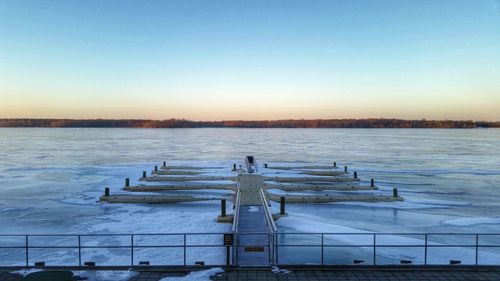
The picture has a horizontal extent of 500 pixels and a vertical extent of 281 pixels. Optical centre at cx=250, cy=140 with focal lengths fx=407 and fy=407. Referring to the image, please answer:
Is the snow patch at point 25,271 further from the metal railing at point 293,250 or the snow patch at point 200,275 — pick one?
the snow patch at point 200,275

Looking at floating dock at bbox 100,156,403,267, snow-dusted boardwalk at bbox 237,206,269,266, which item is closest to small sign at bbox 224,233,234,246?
floating dock at bbox 100,156,403,267

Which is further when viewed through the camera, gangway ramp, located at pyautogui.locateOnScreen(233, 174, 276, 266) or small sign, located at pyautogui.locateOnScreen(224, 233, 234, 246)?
gangway ramp, located at pyautogui.locateOnScreen(233, 174, 276, 266)

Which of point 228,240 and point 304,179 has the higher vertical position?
point 228,240

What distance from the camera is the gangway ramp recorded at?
39.4 ft

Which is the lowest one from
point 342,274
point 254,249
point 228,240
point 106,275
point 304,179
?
point 304,179

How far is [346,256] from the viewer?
14547mm

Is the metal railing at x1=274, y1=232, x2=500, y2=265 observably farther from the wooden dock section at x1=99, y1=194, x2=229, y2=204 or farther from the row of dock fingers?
the wooden dock section at x1=99, y1=194, x2=229, y2=204

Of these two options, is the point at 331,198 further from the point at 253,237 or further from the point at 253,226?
the point at 253,237

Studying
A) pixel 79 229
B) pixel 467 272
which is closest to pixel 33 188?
pixel 79 229

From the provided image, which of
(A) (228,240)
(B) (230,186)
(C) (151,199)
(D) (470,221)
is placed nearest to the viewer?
(A) (228,240)

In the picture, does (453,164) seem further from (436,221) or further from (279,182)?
(436,221)

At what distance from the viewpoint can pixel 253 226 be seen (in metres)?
15.9

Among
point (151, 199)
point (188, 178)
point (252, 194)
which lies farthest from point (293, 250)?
point (188, 178)

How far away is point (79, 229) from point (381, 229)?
44.2 ft
